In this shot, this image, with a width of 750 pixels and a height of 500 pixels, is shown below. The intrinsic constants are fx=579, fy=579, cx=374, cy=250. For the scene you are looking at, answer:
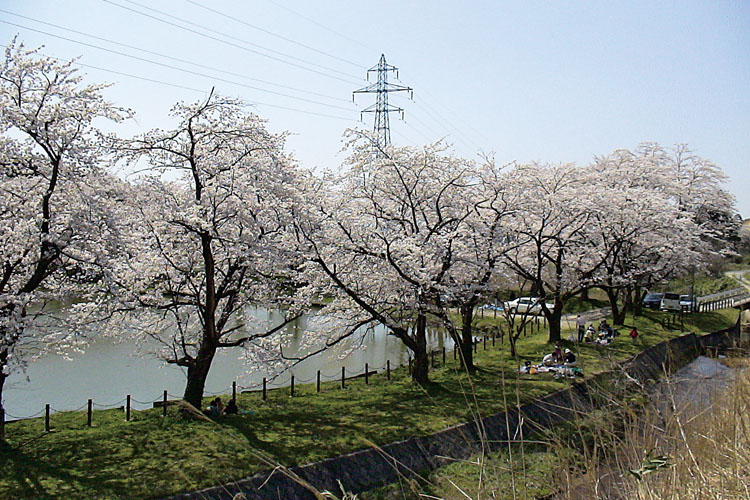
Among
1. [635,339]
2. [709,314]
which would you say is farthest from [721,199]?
[635,339]

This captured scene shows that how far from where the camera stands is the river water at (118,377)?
40.9 feet

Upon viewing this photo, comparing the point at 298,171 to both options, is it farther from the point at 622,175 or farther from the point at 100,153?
the point at 622,175

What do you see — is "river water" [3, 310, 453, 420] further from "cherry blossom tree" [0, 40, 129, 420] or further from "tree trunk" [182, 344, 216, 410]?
"cherry blossom tree" [0, 40, 129, 420]

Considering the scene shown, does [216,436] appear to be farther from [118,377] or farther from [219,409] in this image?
[118,377]

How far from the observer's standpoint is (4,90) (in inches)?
332

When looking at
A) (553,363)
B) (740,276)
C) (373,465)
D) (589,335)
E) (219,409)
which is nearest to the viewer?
(373,465)

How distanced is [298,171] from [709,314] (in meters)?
20.8

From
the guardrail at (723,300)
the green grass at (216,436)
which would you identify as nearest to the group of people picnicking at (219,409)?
the green grass at (216,436)

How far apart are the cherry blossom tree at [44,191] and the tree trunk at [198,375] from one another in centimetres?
211

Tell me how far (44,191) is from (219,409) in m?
4.59

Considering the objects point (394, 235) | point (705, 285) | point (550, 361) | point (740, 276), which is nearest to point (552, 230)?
point (550, 361)

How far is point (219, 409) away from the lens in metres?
10.2

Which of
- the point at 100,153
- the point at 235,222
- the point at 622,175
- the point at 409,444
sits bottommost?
the point at 409,444

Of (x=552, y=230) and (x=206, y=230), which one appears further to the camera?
(x=552, y=230)
